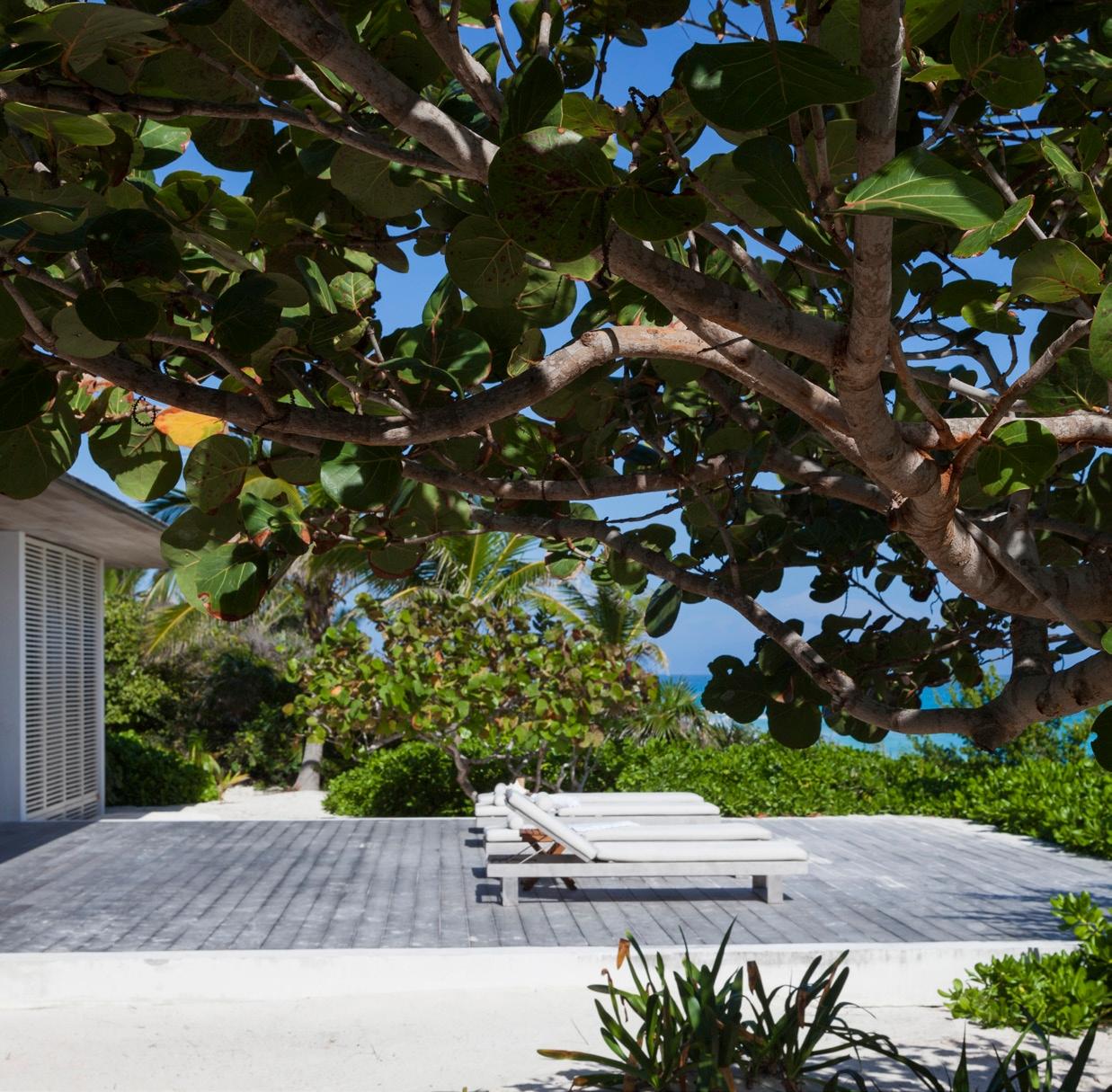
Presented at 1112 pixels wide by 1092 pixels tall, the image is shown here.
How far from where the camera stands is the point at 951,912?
7395mm

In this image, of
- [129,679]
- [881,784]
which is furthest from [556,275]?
[129,679]

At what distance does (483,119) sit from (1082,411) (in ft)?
3.35

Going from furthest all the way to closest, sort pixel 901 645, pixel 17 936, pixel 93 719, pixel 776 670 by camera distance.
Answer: pixel 93 719 < pixel 17 936 < pixel 901 645 < pixel 776 670

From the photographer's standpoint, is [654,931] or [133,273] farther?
[654,931]

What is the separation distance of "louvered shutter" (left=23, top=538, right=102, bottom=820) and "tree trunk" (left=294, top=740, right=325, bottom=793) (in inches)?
170

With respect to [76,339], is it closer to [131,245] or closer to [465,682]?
[131,245]

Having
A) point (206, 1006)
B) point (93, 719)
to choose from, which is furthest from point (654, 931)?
point (93, 719)

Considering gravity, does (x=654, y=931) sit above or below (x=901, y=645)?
below

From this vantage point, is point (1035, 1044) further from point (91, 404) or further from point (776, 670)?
point (91, 404)

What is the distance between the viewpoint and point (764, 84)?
941 millimetres

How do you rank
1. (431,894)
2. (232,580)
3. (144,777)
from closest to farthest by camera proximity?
(232,580) → (431,894) → (144,777)

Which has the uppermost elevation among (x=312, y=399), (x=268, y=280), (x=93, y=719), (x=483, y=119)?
(x=483, y=119)

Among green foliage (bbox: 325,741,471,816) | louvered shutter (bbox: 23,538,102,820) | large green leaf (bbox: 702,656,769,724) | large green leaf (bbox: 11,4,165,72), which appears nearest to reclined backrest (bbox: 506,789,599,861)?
large green leaf (bbox: 702,656,769,724)

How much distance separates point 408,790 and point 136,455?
12.7 meters
